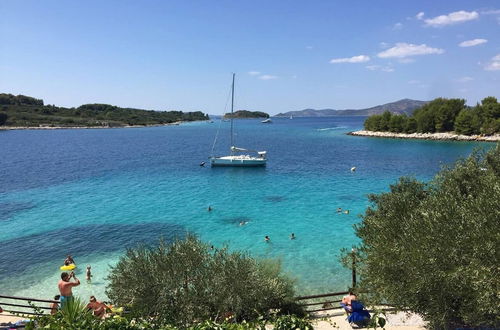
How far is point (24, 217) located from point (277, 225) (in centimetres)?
2796

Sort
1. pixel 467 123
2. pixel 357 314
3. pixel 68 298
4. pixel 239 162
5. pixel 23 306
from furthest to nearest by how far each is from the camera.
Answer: pixel 467 123 → pixel 239 162 → pixel 357 314 → pixel 23 306 → pixel 68 298

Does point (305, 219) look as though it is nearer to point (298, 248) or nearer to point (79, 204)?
point (298, 248)

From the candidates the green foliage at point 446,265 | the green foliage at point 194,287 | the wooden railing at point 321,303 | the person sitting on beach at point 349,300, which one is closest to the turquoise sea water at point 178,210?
the wooden railing at point 321,303

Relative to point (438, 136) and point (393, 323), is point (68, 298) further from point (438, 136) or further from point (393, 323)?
point (438, 136)

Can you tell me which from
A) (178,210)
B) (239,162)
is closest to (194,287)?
(178,210)

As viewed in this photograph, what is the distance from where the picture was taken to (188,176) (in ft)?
202

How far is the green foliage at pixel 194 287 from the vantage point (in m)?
13.5

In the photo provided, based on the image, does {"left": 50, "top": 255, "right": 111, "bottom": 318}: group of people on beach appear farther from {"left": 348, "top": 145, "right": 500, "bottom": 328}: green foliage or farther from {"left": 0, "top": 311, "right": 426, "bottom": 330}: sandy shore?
{"left": 348, "top": 145, "right": 500, "bottom": 328}: green foliage

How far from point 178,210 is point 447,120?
10812 cm

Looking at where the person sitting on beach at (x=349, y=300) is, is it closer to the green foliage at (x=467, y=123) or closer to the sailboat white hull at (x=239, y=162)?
the sailboat white hull at (x=239, y=162)

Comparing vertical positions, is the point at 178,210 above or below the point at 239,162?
below

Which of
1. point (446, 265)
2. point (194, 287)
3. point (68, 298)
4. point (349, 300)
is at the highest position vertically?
point (446, 265)

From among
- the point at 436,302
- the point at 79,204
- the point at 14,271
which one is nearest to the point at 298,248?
the point at 436,302

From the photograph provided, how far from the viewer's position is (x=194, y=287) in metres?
14.1
